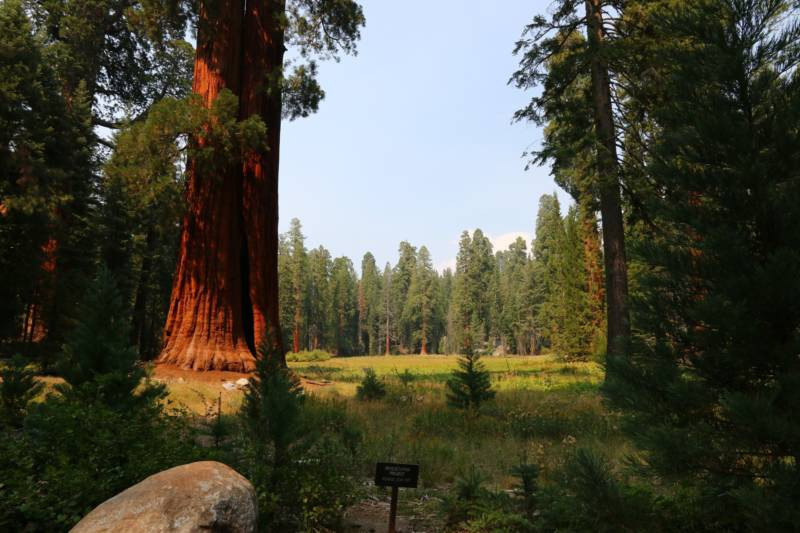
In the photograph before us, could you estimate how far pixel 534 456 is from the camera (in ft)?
21.0

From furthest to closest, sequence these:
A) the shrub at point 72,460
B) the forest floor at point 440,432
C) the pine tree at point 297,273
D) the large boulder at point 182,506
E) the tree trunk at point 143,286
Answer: the pine tree at point 297,273 → the tree trunk at point 143,286 → the forest floor at point 440,432 → the shrub at point 72,460 → the large boulder at point 182,506

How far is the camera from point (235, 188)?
11.6 m

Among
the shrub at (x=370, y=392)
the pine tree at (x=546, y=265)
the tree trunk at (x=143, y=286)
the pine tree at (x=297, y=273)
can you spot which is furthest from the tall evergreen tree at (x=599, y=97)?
the pine tree at (x=297, y=273)

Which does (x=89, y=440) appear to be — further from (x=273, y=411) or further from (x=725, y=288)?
(x=725, y=288)

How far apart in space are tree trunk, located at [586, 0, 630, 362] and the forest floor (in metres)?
2.06

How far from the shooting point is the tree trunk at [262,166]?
1158 cm

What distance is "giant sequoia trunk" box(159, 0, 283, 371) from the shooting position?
35.8ft

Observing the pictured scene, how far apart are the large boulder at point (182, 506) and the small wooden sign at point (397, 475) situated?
37.3 inches

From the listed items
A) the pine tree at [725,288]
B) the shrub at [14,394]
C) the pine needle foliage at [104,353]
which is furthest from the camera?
the shrub at [14,394]

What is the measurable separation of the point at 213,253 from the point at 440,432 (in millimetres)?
6226

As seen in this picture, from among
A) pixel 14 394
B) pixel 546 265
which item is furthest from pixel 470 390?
pixel 546 265

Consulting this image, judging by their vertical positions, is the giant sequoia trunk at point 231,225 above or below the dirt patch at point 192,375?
above

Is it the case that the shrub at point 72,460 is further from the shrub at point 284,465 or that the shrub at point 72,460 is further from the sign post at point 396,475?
the sign post at point 396,475

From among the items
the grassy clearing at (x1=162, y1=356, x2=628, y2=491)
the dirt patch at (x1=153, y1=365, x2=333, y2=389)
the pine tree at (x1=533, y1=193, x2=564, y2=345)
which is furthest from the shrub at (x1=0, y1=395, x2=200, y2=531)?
the pine tree at (x1=533, y1=193, x2=564, y2=345)
